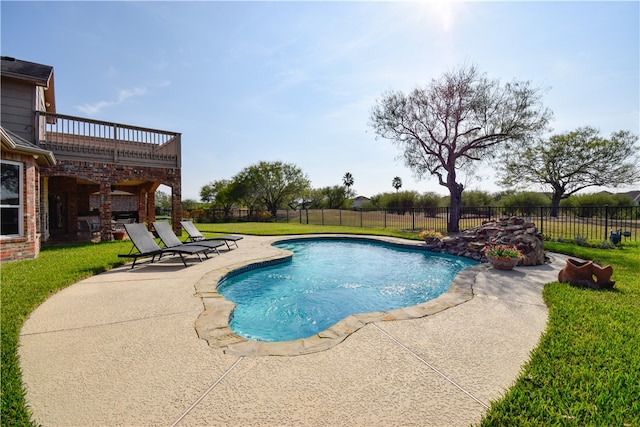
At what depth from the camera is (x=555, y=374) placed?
7.79 feet

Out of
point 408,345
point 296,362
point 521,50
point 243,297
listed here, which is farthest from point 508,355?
point 521,50

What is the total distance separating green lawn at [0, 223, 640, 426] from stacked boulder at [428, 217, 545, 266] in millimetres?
2083

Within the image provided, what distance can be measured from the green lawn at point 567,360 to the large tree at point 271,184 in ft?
87.9

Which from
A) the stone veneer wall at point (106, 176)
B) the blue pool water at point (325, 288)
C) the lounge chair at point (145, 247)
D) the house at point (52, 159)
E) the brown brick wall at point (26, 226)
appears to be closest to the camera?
the blue pool water at point (325, 288)

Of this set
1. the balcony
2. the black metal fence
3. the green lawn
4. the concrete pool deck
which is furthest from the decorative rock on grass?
the balcony

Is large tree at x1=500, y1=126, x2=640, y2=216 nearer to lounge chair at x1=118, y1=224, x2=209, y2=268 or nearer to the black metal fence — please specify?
the black metal fence

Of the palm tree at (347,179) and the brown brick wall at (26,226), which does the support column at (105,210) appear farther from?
the palm tree at (347,179)

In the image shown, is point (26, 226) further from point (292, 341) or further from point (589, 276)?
point (589, 276)

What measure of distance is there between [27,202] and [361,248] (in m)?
10.1

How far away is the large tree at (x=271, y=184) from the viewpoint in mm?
31984

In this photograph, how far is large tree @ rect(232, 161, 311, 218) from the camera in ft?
105

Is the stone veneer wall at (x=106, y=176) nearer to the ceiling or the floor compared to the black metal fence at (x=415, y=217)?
nearer to the ceiling

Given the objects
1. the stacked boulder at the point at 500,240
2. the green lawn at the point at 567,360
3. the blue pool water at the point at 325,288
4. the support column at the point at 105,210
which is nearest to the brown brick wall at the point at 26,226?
the green lawn at the point at 567,360

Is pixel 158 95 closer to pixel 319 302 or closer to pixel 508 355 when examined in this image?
pixel 319 302
